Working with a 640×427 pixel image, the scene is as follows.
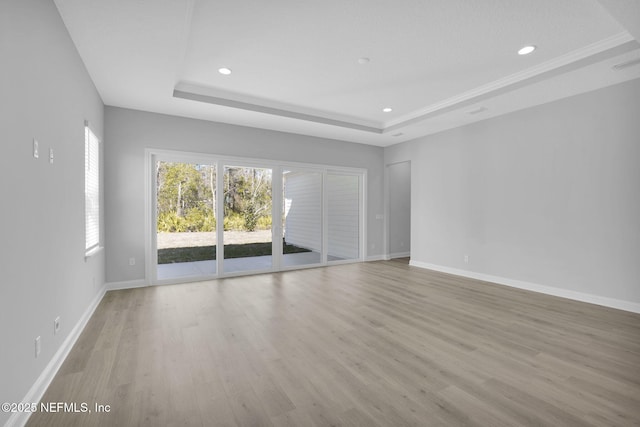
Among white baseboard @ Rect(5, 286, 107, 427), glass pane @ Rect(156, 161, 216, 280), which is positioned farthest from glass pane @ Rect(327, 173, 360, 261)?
white baseboard @ Rect(5, 286, 107, 427)

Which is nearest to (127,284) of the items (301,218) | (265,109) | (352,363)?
(301,218)

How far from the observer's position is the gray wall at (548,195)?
3.76 m

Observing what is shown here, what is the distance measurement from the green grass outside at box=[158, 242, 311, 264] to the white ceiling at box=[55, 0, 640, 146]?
2341 millimetres

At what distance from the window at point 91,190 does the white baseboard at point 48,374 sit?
0.93 m

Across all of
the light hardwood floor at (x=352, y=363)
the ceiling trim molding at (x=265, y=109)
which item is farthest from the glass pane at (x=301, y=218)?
the light hardwood floor at (x=352, y=363)

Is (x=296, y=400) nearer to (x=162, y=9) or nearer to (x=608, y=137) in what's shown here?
(x=162, y=9)

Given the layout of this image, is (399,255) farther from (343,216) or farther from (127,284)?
(127,284)

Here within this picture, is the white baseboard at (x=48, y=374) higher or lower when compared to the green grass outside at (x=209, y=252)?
lower

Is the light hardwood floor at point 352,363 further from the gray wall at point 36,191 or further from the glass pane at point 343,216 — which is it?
the glass pane at point 343,216

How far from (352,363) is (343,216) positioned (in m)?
4.77

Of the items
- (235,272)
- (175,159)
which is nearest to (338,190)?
(235,272)

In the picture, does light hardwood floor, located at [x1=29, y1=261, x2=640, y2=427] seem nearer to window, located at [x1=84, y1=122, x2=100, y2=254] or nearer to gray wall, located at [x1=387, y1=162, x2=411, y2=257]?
window, located at [x1=84, y1=122, x2=100, y2=254]

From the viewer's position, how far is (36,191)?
1988 millimetres

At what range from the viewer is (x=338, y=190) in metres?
6.92
